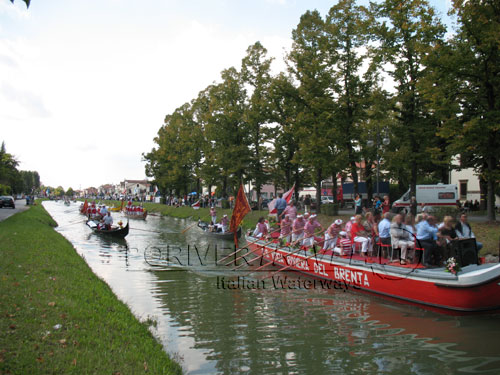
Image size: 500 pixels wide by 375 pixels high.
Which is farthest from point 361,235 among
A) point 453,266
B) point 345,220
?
point 345,220

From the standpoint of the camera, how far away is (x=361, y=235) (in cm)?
1305

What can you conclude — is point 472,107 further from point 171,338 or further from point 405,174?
point 171,338

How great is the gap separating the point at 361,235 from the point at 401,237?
1.85 m

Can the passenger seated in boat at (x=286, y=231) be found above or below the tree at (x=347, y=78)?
below

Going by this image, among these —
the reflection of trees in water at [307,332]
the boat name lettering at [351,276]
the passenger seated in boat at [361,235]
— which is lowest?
the reflection of trees in water at [307,332]

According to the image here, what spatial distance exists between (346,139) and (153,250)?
14.3m

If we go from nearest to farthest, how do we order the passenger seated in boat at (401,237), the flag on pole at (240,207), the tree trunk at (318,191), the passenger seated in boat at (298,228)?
the passenger seated in boat at (401,237), the passenger seated in boat at (298,228), the flag on pole at (240,207), the tree trunk at (318,191)

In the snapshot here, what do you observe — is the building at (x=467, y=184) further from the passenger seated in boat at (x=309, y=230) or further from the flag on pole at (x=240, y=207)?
the flag on pole at (x=240, y=207)

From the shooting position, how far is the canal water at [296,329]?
7.16m

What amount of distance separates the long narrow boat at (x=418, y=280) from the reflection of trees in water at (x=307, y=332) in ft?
1.38

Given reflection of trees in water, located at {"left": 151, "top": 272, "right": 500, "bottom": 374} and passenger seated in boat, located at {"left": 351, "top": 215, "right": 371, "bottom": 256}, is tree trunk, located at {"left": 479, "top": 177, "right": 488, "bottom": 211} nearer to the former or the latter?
passenger seated in boat, located at {"left": 351, "top": 215, "right": 371, "bottom": 256}

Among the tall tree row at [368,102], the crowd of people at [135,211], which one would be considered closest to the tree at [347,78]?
the tall tree row at [368,102]

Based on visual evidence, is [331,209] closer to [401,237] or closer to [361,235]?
[361,235]

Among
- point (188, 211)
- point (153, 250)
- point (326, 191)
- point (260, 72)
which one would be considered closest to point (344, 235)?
point (153, 250)
